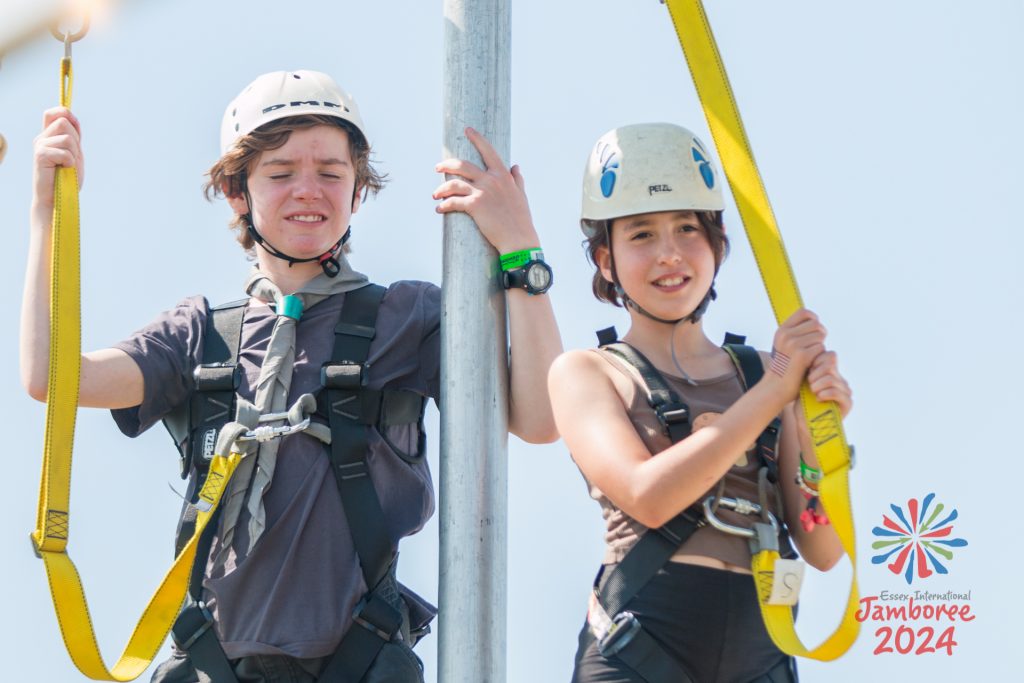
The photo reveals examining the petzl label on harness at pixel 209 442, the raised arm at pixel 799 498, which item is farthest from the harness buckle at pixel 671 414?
the petzl label on harness at pixel 209 442

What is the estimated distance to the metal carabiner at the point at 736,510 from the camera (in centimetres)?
461

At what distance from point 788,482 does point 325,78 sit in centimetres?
220

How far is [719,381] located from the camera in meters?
4.91

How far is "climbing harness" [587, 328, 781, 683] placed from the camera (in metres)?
4.57

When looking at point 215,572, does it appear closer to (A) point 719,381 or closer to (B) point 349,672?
(B) point 349,672

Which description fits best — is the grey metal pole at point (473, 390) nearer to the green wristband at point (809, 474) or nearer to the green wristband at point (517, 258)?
the green wristband at point (517, 258)

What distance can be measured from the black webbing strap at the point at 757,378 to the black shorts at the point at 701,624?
359 millimetres

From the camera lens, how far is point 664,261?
4953mm

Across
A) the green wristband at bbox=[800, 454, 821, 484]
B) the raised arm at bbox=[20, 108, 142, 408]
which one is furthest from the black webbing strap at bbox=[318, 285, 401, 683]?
the green wristband at bbox=[800, 454, 821, 484]

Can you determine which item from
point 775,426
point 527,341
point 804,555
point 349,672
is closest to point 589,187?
point 527,341

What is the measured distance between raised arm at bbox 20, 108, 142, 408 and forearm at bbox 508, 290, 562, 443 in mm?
1264

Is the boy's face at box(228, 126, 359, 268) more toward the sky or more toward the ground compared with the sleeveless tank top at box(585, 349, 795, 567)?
more toward the sky

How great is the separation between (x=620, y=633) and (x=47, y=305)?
7.05 feet

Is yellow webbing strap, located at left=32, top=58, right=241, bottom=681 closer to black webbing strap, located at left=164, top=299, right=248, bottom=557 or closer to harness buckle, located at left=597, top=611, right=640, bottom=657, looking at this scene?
black webbing strap, located at left=164, top=299, right=248, bottom=557
